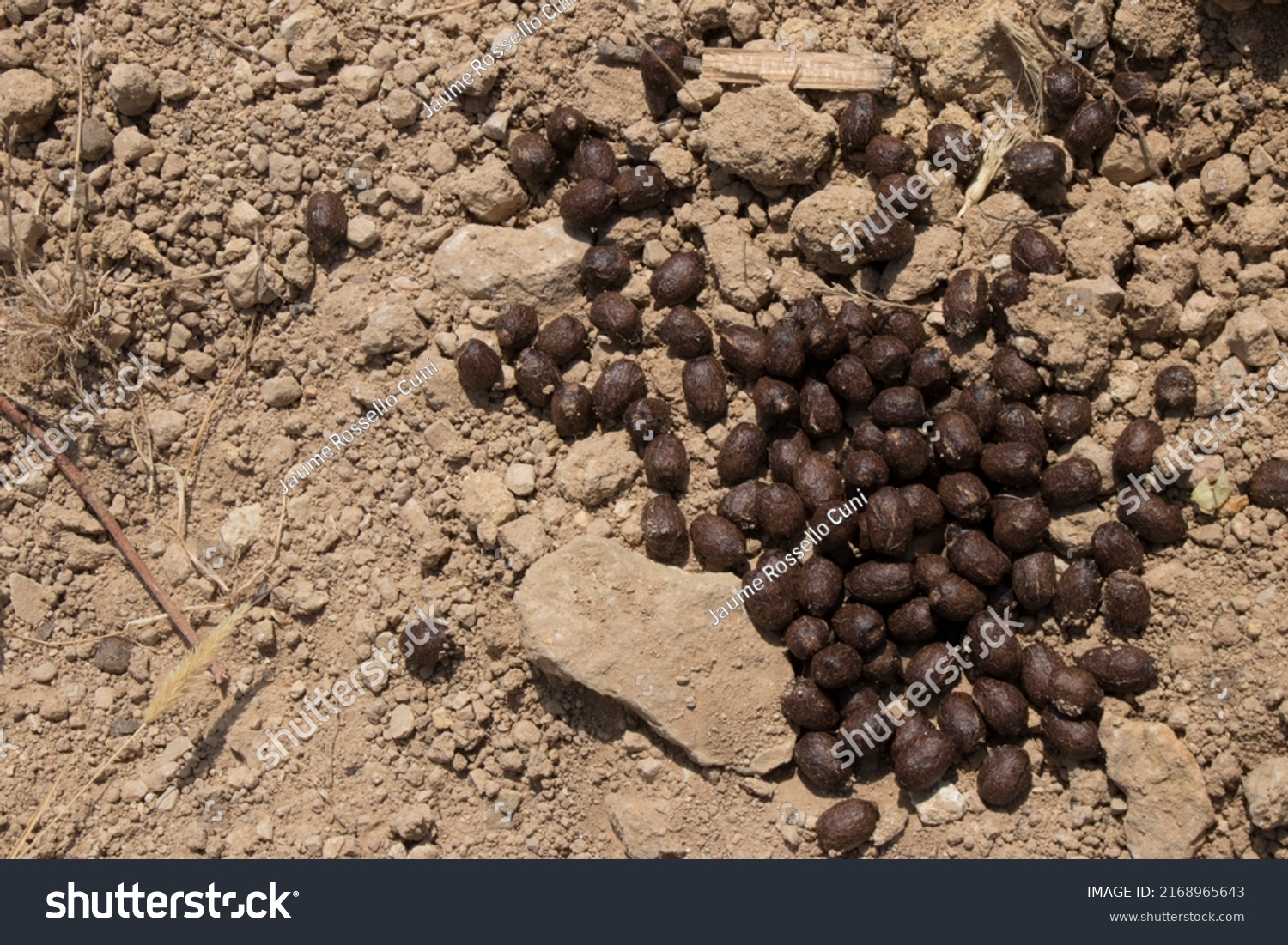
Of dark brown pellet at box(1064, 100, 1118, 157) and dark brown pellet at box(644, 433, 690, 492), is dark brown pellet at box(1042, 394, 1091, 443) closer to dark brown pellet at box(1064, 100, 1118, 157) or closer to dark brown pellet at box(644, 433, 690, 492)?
dark brown pellet at box(1064, 100, 1118, 157)

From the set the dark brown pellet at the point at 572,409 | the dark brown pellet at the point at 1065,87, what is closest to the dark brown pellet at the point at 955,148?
the dark brown pellet at the point at 1065,87

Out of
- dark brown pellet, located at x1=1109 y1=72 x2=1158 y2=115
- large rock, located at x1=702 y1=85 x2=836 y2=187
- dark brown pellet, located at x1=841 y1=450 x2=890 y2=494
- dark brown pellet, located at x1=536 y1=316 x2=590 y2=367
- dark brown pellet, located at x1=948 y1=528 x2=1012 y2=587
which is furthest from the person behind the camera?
dark brown pellet, located at x1=536 y1=316 x2=590 y2=367

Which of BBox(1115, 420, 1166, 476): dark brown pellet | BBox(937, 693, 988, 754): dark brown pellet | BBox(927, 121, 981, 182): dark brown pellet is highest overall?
BBox(927, 121, 981, 182): dark brown pellet

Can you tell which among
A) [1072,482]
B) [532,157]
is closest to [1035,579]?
[1072,482]

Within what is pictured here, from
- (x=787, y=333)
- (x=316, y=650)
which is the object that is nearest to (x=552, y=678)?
(x=316, y=650)

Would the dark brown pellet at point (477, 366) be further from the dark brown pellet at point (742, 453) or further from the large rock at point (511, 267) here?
the dark brown pellet at point (742, 453)

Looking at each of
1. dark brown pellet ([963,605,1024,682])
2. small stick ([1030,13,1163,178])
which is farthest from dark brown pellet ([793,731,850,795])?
small stick ([1030,13,1163,178])
